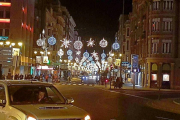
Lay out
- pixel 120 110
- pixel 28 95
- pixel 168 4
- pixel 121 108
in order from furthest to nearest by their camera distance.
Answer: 1. pixel 168 4
2. pixel 121 108
3. pixel 120 110
4. pixel 28 95

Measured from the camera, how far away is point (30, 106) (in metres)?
8.38

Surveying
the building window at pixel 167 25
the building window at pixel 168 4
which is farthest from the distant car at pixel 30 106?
the building window at pixel 168 4

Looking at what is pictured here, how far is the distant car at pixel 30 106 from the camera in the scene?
7.70m

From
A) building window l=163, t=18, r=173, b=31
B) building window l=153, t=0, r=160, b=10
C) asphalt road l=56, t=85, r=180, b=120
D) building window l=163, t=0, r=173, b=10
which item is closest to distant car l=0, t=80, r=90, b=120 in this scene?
asphalt road l=56, t=85, r=180, b=120

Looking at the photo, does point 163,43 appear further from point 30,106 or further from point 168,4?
point 30,106

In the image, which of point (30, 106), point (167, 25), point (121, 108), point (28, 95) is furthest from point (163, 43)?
point (30, 106)

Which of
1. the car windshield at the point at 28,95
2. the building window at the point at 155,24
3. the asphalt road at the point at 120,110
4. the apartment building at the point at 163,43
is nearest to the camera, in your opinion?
the car windshield at the point at 28,95

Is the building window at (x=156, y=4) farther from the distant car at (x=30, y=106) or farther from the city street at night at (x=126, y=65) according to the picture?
the distant car at (x=30, y=106)

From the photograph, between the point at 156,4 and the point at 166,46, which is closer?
the point at 166,46

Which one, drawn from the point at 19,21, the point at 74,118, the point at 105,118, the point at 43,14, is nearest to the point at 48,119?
the point at 74,118

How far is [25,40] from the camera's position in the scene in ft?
242

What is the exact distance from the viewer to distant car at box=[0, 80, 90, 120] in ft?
25.3

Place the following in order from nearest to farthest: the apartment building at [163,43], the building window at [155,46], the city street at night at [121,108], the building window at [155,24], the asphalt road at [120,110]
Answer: the asphalt road at [120,110]
the city street at night at [121,108]
the apartment building at [163,43]
the building window at [155,24]
the building window at [155,46]

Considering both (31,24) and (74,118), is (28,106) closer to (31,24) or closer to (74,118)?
(74,118)
